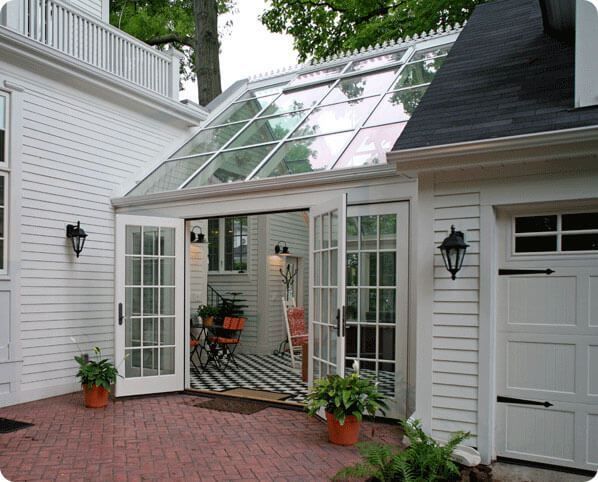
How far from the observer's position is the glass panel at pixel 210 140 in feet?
23.6

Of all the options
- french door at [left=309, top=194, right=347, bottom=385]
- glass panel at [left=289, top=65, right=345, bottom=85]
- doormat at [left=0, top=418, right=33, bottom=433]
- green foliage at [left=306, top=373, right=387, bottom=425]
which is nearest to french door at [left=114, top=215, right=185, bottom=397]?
doormat at [left=0, top=418, right=33, bottom=433]

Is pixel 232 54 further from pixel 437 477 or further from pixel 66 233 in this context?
pixel 437 477

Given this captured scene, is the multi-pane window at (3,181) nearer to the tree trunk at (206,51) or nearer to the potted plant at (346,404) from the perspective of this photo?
the potted plant at (346,404)

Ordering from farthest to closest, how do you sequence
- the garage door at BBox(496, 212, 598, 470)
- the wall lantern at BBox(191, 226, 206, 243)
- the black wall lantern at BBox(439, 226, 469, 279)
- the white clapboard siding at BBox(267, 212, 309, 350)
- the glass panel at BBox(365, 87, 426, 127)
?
the white clapboard siding at BBox(267, 212, 309, 350) → the wall lantern at BBox(191, 226, 206, 243) → the glass panel at BBox(365, 87, 426, 127) → the black wall lantern at BBox(439, 226, 469, 279) → the garage door at BBox(496, 212, 598, 470)

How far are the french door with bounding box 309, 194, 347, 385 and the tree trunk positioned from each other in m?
6.53

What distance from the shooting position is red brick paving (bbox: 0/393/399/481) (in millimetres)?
3707

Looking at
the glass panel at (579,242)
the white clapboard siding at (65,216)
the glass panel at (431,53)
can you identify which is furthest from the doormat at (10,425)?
the glass panel at (431,53)

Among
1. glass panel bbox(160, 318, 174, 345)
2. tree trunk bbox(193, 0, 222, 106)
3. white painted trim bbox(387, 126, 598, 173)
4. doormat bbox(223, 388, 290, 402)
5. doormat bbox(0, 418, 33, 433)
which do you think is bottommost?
doormat bbox(223, 388, 290, 402)

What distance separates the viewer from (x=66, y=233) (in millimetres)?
6266

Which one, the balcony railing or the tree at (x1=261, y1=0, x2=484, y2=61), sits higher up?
the tree at (x1=261, y1=0, x2=484, y2=61)

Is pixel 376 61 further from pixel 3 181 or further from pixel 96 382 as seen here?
pixel 96 382

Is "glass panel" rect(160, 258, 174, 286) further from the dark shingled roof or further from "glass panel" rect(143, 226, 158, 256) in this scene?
the dark shingled roof

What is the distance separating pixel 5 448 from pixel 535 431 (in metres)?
4.03

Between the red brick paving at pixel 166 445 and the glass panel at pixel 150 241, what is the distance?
67.4 inches
